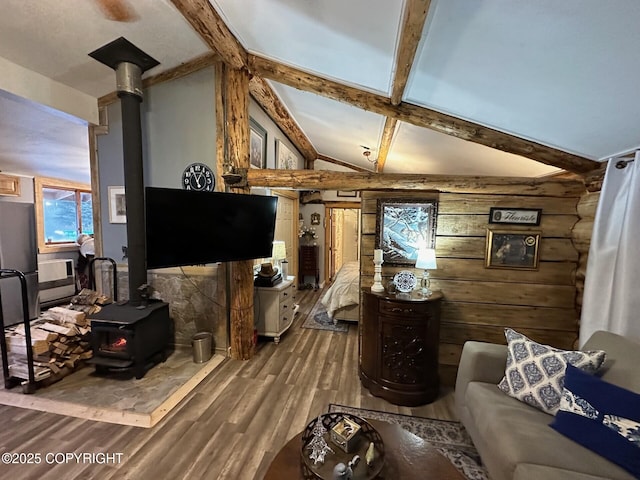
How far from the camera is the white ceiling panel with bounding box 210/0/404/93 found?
5.50 ft

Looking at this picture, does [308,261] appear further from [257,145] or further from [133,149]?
[133,149]

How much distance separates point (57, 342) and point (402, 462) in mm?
3152

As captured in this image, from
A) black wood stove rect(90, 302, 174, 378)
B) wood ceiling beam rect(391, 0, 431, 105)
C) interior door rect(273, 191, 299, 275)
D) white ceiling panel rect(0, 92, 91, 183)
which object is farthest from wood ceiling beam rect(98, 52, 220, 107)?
black wood stove rect(90, 302, 174, 378)

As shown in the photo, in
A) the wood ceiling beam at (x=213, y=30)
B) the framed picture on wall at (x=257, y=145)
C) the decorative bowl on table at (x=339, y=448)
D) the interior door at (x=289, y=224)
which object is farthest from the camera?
the interior door at (x=289, y=224)

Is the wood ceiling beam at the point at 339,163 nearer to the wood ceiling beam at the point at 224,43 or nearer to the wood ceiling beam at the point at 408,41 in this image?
the wood ceiling beam at the point at 224,43

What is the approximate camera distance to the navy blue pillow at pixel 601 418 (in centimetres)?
124

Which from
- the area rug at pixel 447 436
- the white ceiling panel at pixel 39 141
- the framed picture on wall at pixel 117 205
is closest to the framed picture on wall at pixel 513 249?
the area rug at pixel 447 436

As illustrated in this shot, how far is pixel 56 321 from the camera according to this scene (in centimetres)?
281

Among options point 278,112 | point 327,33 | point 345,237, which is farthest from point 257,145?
point 345,237

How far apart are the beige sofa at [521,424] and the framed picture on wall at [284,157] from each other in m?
3.84

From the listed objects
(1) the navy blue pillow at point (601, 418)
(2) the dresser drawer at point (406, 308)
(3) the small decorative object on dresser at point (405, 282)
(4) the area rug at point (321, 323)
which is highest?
(3) the small decorative object on dresser at point (405, 282)

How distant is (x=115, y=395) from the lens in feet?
7.72

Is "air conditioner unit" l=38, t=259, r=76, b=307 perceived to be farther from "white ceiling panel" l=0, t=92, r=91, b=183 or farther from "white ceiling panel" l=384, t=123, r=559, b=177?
"white ceiling panel" l=384, t=123, r=559, b=177

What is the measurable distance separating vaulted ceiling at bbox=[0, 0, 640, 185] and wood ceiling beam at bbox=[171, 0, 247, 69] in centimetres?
1
